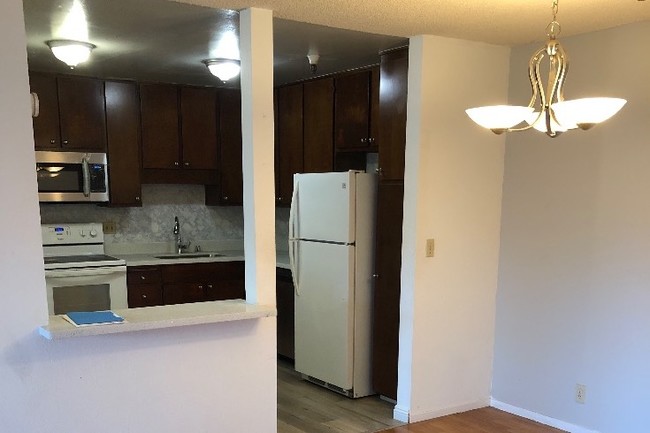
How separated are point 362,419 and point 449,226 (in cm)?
140

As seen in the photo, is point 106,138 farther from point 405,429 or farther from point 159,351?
point 405,429

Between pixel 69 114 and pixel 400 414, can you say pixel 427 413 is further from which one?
pixel 69 114

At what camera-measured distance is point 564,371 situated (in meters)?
3.30

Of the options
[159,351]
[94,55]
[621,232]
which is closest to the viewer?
[159,351]

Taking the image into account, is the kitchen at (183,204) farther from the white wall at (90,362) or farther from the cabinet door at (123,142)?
the white wall at (90,362)

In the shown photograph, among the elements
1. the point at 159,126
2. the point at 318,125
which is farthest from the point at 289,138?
the point at 159,126

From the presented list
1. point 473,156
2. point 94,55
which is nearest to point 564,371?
point 473,156

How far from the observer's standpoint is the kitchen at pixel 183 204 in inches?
164

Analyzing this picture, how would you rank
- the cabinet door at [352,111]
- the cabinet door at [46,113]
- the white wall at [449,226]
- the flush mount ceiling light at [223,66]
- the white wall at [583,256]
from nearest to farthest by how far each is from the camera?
the white wall at [583,256] < the white wall at [449,226] < the flush mount ceiling light at [223,66] < the cabinet door at [352,111] < the cabinet door at [46,113]

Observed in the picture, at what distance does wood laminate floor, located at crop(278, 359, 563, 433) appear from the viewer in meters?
3.30

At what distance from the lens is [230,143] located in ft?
16.2

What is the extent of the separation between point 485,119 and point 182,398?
74.5 inches

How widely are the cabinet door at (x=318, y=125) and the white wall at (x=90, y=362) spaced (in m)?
A: 1.70

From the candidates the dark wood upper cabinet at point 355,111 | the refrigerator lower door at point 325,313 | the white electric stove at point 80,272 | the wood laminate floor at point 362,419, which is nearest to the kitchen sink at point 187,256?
the white electric stove at point 80,272
